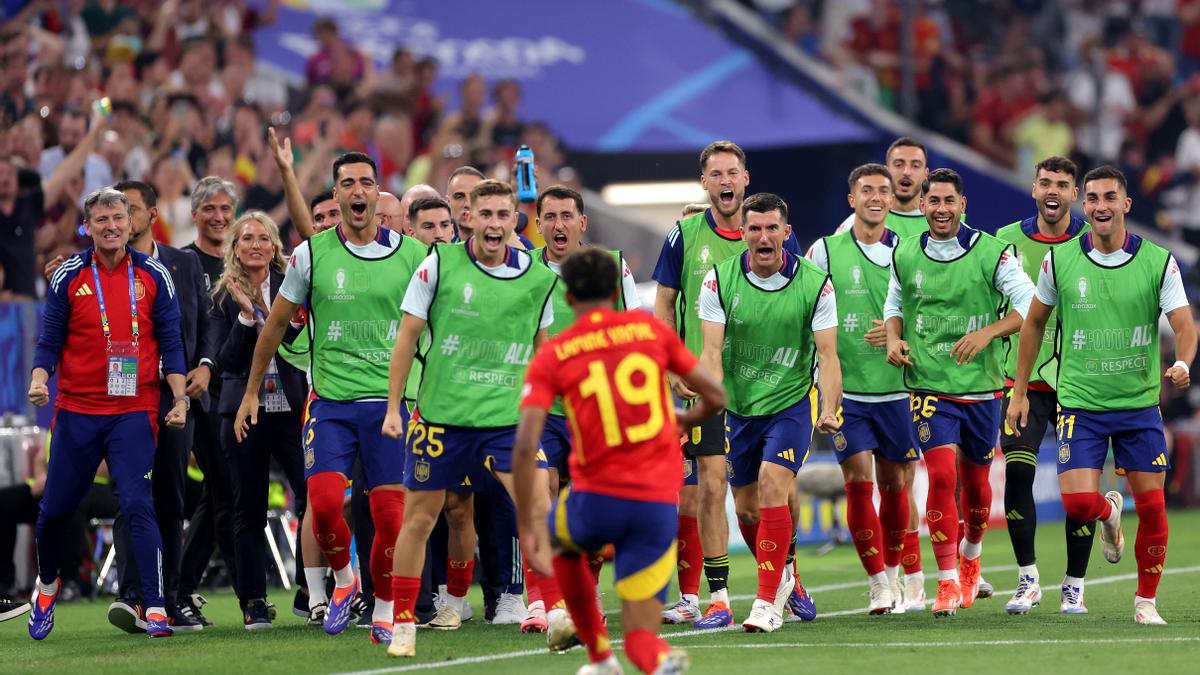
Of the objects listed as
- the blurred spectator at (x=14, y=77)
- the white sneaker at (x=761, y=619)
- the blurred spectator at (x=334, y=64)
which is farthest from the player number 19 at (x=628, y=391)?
the blurred spectator at (x=334, y=64)

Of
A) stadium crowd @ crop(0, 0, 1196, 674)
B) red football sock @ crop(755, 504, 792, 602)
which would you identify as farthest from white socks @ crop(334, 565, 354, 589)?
red football sock @ crop(755, 504, 792, 602)

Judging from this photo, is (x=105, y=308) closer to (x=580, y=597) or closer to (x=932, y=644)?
(x=580, y=597)

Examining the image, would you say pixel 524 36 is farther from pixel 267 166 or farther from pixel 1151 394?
pixel 1151 394

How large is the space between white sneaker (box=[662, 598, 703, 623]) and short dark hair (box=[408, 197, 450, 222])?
3.04m

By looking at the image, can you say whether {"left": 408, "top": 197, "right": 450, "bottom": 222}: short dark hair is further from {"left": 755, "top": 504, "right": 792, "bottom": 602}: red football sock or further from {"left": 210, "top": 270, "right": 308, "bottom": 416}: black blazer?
{"left": 755, "top": 504, "right": 792, "bottom": 602}: red football sock

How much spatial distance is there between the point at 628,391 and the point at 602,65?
17892 mm

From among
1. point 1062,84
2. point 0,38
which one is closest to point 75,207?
point 0,38

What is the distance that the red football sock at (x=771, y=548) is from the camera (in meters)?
10.5

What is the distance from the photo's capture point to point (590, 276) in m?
7.78

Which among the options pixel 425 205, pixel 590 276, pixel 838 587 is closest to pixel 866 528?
pixel 838 587

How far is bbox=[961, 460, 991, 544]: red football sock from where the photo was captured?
12.1 meters

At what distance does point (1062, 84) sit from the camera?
28766 mm

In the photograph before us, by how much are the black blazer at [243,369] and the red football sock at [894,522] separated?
3.78 metres

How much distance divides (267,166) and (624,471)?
35.9 ft
